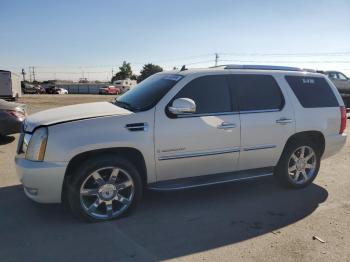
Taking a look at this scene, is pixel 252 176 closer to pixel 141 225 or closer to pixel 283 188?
pixel 283 188

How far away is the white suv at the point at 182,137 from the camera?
434 centimetres

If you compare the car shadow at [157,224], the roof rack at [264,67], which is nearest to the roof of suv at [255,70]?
the roof rack at [264,67]

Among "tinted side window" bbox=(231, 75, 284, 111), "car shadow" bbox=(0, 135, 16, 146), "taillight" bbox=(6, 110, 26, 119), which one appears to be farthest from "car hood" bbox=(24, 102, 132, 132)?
"car shadow" bbox=(0, 135, 16, 146)

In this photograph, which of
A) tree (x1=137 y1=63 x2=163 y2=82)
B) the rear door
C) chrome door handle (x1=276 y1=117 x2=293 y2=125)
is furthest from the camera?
tree (x1=137 y1=63 x2=163 y2=82)

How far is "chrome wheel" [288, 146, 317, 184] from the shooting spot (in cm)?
595

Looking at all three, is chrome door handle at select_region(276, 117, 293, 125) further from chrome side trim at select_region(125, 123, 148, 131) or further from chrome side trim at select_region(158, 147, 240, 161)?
chrome side trim at select_region(125, 123, 148, 131)

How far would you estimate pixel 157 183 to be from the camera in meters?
4.89

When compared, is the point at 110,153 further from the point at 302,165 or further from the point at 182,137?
the point at 302,165

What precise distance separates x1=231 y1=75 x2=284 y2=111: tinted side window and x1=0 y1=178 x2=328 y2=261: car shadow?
1.35m

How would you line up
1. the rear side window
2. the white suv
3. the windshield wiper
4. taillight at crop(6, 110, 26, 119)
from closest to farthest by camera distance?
the white suv → the windshield wiper → the rear side window → taillight at crop(6, 110, 26, 119)

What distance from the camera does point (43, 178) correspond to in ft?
13.9

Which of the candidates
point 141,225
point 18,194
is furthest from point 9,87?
point 141,225

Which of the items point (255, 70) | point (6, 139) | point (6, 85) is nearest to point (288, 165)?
point (255, 70)

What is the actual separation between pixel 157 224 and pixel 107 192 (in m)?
0.72
